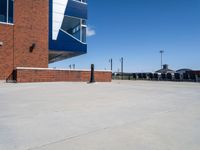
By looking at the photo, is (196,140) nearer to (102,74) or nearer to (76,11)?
(102,74)

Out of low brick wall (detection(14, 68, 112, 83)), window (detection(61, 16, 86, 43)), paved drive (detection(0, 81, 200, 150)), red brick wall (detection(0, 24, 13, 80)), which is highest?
window (detection(61, 16, 86, 43))

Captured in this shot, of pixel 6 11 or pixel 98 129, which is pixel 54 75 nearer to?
pixel 6 11

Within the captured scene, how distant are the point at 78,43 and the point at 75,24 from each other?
213cm

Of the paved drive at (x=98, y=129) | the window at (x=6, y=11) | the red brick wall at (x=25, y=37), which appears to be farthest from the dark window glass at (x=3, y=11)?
the paved drive at (x=98, y=129)

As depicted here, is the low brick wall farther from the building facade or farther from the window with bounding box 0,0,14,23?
the window with bounding box 0,0,14,23

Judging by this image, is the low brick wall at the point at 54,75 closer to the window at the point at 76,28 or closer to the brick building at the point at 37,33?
the brick building at the point at 37,33

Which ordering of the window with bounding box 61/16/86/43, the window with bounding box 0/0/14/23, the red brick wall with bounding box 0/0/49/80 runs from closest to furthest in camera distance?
the red brick wall with bounding box 0/0/49/80 → the window with bounding box 0/0/14/23 → the window with bounding box 61/16/86/43

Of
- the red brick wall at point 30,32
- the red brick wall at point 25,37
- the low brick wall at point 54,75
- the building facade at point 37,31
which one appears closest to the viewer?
the low brick wall at point 54,75

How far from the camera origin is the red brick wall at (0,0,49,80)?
1673 centimetres

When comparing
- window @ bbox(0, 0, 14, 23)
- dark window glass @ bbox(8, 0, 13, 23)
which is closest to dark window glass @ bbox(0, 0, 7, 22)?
window @ bbox(0, 0, 14, 23)

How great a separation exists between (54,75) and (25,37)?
13.8 feet

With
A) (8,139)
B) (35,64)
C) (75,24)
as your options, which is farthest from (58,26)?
(8,139)

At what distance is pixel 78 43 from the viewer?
21750 mm

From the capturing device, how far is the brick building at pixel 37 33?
16.8 meters
